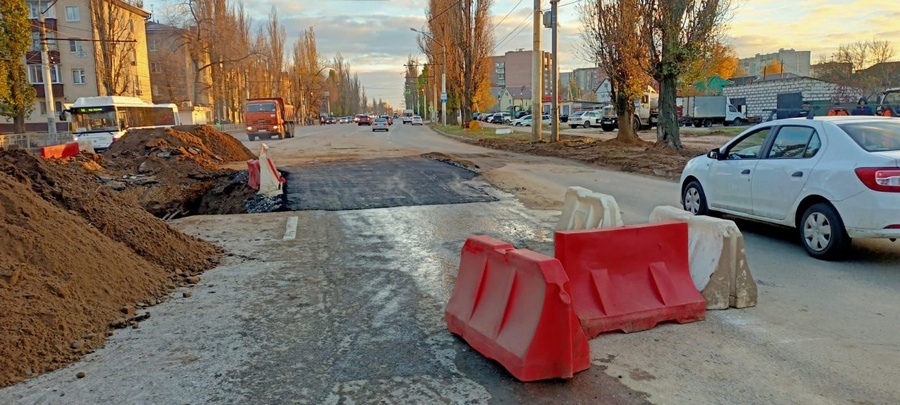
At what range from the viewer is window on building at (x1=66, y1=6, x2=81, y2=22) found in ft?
191

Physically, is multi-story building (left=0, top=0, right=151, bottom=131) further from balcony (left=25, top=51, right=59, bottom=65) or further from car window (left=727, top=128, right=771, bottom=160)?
car window (left=727, top=128, right=771, bottom=160)

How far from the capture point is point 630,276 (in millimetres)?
4941

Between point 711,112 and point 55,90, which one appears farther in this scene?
point 55,90

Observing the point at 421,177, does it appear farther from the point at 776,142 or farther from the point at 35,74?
the point at 35,74

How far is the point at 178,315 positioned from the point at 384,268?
2.24 meters

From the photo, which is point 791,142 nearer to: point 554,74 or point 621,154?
point 621,154

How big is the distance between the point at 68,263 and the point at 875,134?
8.15 metres

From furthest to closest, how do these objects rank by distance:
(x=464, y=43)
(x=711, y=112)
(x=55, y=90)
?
(x=55, y=90)
(x=711, y=112)
(x=464, y=43)

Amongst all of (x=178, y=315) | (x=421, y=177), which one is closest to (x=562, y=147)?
(x=421, y=177)

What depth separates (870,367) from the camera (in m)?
4.10

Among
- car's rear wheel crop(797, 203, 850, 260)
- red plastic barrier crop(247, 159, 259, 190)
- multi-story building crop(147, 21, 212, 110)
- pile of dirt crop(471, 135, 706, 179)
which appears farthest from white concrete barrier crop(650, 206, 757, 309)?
multi-story building crop(147, 21, 212, 110)

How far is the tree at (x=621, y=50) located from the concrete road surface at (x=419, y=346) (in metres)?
17.9

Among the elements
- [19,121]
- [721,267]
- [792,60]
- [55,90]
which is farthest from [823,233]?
[792,60]

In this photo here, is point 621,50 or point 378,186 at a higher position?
point 621,50
